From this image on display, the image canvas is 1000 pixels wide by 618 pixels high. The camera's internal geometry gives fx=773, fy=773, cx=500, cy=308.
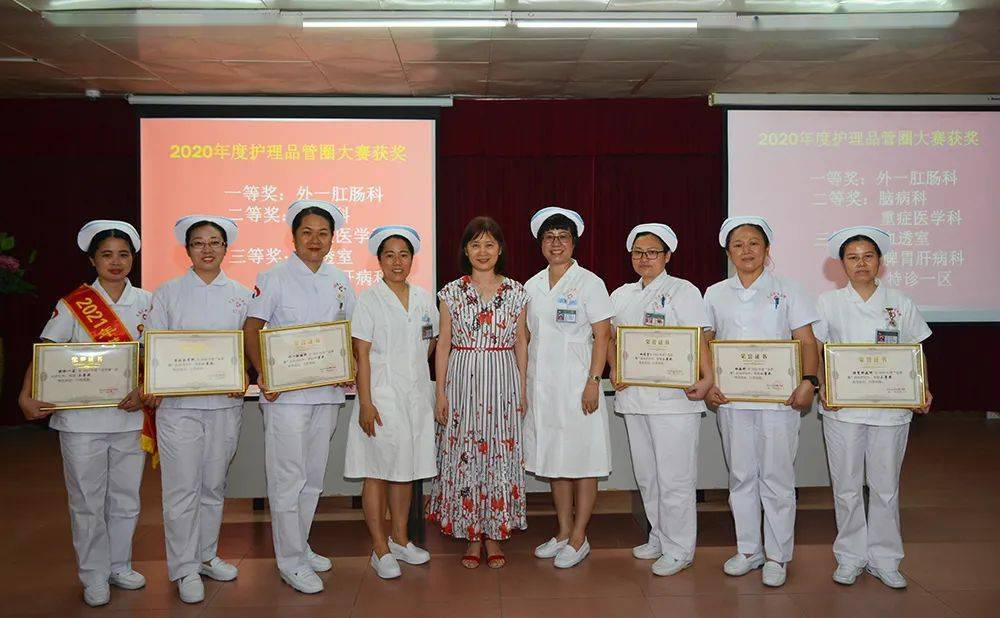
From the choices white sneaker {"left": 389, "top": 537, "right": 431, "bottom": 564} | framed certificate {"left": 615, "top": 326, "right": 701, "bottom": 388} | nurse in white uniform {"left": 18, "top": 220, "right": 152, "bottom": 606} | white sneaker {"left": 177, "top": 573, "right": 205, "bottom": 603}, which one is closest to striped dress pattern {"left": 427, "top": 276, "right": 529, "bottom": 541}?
white sneaker {"left": 389, "top": 537, "right": 431, "bottom": 564}

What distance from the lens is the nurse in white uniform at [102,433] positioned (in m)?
3.23

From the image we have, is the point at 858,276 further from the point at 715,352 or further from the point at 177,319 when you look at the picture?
the point at 177,319

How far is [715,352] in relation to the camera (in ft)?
11.4

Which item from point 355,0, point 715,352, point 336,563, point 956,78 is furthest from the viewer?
point 956,78

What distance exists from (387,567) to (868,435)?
2.22m

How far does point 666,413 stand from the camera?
3.56 metres

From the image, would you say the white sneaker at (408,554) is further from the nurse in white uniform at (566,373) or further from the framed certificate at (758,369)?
the framed certificate at (758,369)

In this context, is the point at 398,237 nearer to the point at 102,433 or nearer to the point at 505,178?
the point at 102,433

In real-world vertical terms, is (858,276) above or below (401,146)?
below

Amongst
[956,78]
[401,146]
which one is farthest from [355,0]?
[956,78]

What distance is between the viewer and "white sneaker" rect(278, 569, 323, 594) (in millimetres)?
3369

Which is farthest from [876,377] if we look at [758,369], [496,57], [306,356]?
[496,57]

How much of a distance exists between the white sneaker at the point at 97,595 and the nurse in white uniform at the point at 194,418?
27 cm

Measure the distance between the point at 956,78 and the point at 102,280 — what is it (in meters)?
6.94
